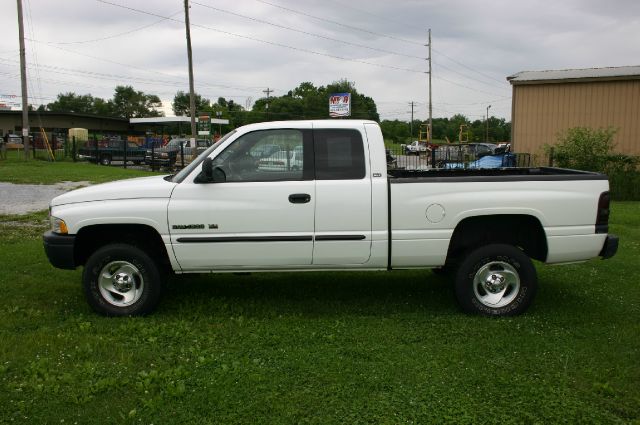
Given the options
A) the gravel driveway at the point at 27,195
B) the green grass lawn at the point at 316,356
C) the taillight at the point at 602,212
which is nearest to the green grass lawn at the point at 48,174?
the gravel driveway at the point at 27,195

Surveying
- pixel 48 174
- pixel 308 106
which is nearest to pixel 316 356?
pixel 48 174

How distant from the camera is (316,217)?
5375mm

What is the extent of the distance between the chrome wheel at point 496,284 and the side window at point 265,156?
6.53 feet

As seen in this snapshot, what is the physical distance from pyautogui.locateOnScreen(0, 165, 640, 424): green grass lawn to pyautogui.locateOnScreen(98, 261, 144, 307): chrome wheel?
23cm

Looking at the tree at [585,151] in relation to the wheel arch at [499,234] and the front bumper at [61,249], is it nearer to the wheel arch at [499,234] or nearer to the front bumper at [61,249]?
the wheel arch at [499,234]

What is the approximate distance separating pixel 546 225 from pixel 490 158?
14179 mm

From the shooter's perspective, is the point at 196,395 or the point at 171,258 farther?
the point at 171,258

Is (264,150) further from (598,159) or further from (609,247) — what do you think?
(598,159)

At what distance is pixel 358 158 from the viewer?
550 centimetres

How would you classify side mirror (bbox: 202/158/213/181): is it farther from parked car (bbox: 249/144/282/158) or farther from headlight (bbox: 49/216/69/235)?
headlight (bbox: 49/216/69/235)

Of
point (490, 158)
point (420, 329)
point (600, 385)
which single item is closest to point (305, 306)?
point (420, 329)

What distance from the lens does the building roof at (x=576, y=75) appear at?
62.4ft

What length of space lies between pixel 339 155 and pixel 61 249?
106 inches

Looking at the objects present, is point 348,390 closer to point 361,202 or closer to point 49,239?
point 361,202
